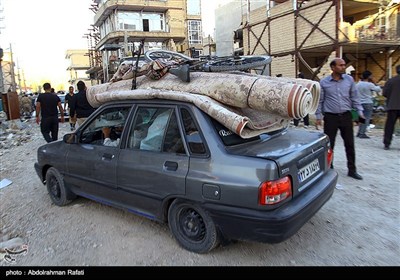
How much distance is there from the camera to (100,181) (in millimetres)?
3799

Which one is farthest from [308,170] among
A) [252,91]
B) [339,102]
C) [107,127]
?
[107,127]

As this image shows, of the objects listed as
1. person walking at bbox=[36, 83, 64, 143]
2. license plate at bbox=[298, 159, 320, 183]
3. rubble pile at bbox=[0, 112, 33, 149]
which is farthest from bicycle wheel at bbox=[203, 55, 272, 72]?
rubble pile at bbox=[0, 112, 33, 149]

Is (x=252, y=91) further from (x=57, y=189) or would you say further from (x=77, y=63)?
(x=77, y=63)

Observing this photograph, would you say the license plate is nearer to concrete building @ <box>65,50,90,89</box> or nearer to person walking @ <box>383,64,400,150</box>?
person walking @ <box>383,64,400,150</box>

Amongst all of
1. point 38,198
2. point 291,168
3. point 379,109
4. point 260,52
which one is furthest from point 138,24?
point 291,168

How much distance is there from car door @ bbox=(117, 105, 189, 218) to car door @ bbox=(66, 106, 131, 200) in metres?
0.19

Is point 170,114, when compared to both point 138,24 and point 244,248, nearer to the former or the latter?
point 244,248

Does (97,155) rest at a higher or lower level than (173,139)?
lower

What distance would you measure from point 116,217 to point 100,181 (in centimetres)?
56

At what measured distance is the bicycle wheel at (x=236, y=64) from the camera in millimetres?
3435

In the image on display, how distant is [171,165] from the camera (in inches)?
122

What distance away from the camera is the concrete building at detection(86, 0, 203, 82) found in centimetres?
3491

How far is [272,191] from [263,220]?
0.79ft

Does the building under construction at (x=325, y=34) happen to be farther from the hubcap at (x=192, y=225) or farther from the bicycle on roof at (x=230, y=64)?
the hubcap at (x=192, y=225)
